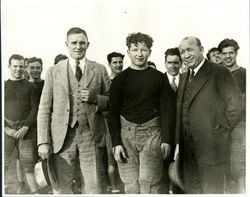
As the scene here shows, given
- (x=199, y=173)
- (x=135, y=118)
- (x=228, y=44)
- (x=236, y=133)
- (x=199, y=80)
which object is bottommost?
(x=199, y=173)

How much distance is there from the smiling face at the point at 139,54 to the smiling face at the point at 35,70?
0.61 metres

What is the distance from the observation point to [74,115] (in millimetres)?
2643

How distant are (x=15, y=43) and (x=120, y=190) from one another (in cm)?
118

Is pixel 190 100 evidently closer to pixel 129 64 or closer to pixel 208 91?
pixel 208 91

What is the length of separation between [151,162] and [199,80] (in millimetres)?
602

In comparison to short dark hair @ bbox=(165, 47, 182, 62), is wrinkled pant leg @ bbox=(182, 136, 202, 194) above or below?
below

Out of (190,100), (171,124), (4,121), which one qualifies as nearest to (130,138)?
(171,124)

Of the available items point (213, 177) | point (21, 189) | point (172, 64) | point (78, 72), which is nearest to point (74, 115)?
point (78, 72)

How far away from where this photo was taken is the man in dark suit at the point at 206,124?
2.59m

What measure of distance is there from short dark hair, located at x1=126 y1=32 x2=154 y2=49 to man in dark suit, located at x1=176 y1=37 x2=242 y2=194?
34 cm

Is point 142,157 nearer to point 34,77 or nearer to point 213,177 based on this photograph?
point 213,177

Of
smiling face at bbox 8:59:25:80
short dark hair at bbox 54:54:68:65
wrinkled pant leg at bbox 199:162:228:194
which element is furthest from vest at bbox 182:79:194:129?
smiling face at bbox 8:59:25:80

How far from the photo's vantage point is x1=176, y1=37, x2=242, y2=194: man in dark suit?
8.50 feet

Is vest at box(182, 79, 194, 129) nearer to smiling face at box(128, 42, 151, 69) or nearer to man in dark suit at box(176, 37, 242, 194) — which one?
man in dark suit at box(176, 37, 242, 194)
